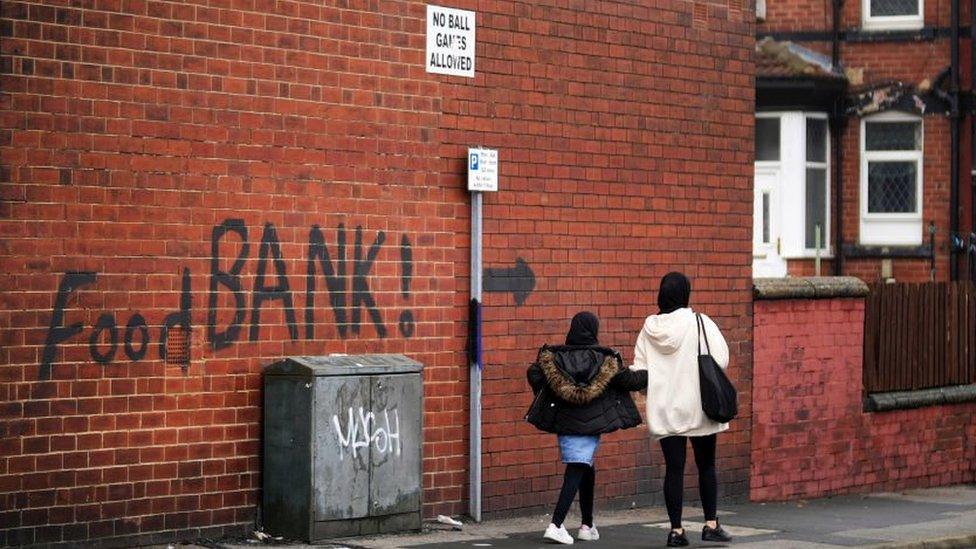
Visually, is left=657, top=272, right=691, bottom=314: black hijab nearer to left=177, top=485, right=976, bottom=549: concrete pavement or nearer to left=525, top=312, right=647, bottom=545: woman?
left=525, top=312, right=647, bottom=545: woman

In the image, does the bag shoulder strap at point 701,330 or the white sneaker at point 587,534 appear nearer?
the bag shoulder strap at point 701,330

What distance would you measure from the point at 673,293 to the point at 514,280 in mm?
1898

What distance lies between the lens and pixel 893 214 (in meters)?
27.9

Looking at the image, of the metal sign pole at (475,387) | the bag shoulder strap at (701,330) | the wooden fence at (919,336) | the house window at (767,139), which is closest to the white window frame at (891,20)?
the house window at (767,139)

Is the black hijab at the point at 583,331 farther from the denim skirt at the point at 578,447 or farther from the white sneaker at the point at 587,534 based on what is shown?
the white sneaker at the point at 587,534

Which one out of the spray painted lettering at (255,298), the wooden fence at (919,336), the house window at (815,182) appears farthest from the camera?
the house window at (815,182)

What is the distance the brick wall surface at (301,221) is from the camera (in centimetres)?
1040

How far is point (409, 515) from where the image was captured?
11.8 m

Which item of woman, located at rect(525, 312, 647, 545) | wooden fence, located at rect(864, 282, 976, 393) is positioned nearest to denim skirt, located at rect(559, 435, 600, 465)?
woman, located at rect(525, 312, 647, 545)

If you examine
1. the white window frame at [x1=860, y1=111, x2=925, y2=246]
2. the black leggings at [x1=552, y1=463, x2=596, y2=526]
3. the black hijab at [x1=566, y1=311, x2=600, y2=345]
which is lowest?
the black leggings at [x1=552, y1=463, x2=596, y2=526]

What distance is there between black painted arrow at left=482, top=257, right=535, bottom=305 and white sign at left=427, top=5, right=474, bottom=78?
1.47 meters

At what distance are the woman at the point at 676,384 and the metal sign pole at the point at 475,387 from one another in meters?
1.54

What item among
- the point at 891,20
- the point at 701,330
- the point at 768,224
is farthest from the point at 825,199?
the point at 701,330

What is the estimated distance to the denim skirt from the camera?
11.4 m
